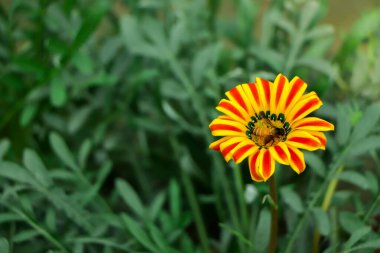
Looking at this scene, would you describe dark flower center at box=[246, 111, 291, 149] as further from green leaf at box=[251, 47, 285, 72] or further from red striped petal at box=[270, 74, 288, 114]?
green leaf at box=[251, 47, 285, 72]

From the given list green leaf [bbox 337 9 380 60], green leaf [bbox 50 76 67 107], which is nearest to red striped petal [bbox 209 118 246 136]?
green leaf [bbox 50 76 67 107]

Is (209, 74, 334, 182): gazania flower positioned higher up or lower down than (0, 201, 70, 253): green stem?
higher up

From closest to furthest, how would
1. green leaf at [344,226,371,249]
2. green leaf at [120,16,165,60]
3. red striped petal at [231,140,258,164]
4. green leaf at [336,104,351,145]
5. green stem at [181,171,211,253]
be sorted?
red striped petal at [231,140,258,164] < green leaf at [344,226,371,249] < green leaf at [336,104,351,145] < green stem at [181,171,211,253] < green leaf at [120,16,165,60]

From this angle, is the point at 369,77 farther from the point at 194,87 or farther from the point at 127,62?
the point at 127,62

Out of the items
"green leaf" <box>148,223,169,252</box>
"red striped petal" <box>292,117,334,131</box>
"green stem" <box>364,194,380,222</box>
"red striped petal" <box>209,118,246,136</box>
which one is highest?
"red striped petal" <box>292,117,334,131</box>

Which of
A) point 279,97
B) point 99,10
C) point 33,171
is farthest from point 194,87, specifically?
point 279,97

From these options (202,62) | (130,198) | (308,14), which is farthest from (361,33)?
(130,198)
